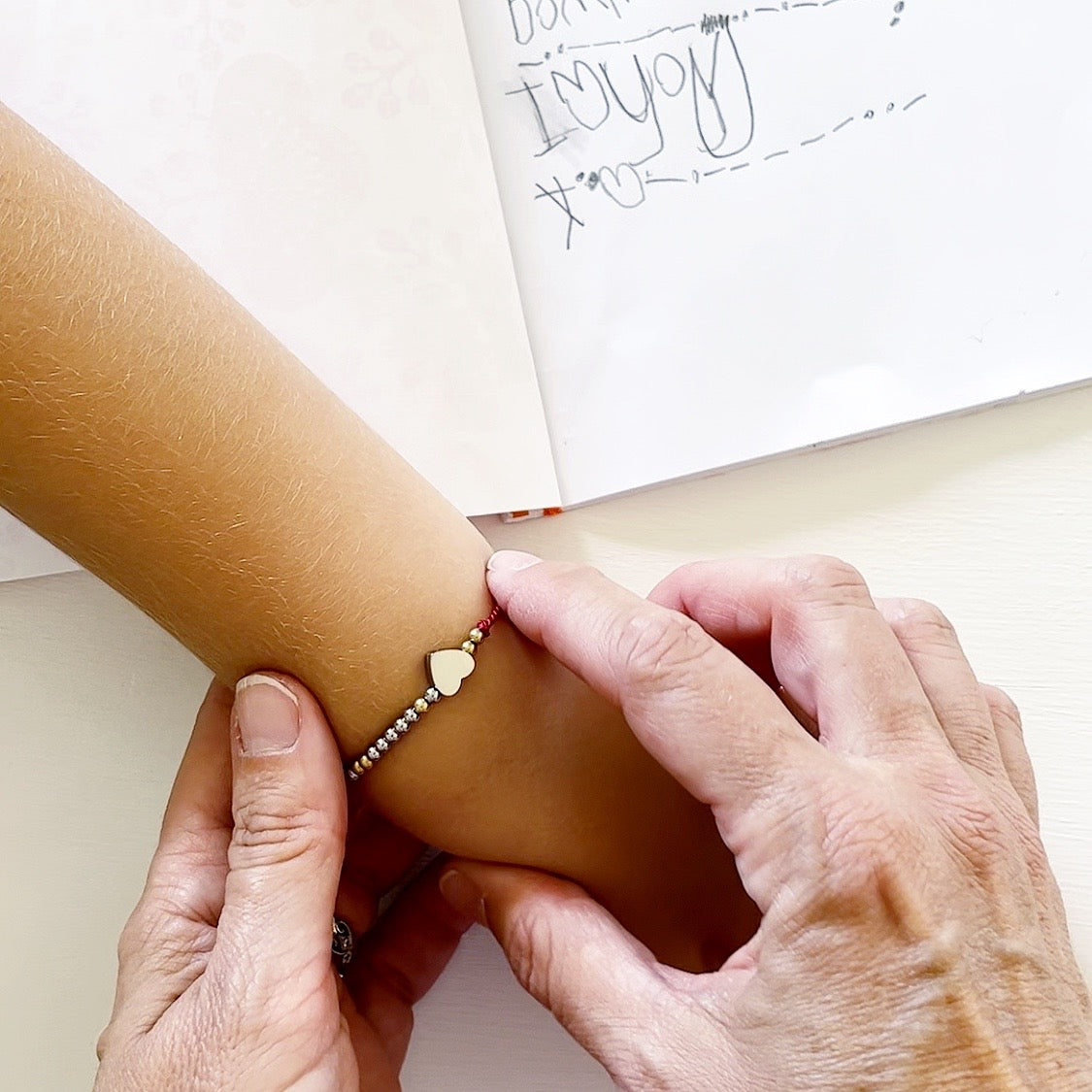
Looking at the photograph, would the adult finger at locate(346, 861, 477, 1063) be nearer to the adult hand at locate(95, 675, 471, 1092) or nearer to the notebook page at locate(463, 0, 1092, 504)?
the adult hand at locate(95, 675, 471, 1092)

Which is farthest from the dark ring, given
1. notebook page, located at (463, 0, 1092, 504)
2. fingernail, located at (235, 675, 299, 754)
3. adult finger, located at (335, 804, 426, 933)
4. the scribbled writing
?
the scribbled writing

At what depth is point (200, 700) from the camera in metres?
A: 0.53

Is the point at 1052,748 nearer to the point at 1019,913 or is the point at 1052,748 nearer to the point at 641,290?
the point at 1019,913

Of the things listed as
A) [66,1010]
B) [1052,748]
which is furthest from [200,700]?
[1052,748]

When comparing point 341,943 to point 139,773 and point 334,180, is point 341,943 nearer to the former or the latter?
point 139,773

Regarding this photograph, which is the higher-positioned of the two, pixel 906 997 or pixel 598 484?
pixel 598 484

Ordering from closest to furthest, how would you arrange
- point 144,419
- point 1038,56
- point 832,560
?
point 144,419
point 832,560
point 1038,56

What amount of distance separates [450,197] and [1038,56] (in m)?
0.35

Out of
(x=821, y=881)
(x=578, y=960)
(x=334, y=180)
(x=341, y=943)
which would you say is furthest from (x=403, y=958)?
(x=334, y=180)

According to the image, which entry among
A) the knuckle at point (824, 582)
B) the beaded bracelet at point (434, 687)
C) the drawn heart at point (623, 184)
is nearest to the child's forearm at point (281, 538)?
the beaded bracelet at point (434, 687)

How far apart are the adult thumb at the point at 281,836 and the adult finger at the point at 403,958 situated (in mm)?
121

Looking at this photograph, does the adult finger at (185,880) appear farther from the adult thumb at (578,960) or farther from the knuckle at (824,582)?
the knuckle at (824,582)

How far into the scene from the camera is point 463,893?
1.56 ft

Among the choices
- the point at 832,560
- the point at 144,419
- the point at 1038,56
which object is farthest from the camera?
the point at 1038,56
